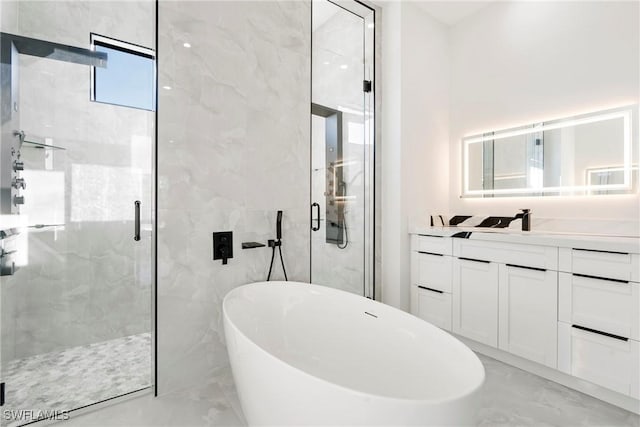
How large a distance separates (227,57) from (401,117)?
146 centimetres

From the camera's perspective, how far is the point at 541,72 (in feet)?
8.27

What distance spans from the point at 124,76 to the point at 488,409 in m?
2.65

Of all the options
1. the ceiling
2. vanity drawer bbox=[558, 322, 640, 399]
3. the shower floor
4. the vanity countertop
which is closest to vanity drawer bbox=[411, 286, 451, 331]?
the vanity countertop

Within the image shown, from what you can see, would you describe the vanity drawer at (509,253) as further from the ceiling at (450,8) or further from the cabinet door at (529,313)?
the ceiling at (450,8)

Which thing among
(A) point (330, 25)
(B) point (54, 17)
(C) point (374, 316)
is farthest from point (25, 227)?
(A) point (330, 25)

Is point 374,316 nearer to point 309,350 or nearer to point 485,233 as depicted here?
point 309,350

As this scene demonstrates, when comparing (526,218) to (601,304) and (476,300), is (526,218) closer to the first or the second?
(476,300)

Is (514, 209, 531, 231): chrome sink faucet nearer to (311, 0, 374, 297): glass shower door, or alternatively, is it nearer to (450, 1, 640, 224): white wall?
(450, 1, 640, 224): white wall

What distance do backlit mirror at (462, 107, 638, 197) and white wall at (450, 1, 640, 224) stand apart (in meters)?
0.07

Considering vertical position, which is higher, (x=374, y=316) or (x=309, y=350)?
(x=374, y=316)

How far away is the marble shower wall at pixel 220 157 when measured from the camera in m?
1.82

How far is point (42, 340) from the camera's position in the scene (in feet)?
5.36

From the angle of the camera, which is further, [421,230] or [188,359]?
[421,230]

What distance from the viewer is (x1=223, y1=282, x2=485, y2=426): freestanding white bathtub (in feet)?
2.90
